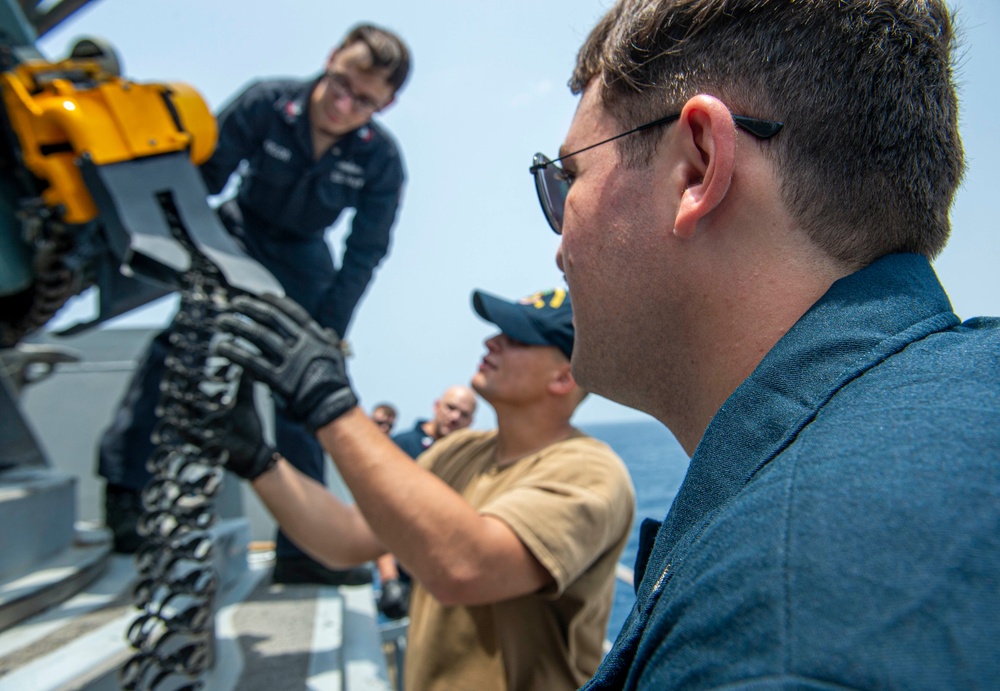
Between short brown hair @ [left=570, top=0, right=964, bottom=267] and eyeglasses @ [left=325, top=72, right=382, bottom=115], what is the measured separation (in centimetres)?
210

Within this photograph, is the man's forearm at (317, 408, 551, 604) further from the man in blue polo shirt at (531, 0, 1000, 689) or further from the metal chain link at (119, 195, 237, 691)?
the man in blue polo shirt at (531, 0, 1000, 689)

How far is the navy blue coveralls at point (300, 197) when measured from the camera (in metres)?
2.74

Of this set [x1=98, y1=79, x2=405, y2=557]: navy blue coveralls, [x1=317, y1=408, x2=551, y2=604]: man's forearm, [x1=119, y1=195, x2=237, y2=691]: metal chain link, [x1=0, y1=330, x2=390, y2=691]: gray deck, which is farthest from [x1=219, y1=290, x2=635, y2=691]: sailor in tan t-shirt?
[x1=98, y1=79, x2=405, y2=557]: navy blue coveralls

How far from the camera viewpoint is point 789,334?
2.06 feet

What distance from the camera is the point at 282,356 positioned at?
1447mm

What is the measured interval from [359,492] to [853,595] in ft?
3.63

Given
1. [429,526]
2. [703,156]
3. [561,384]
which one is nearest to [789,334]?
[703,156]

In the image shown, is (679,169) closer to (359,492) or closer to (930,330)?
(930,330)

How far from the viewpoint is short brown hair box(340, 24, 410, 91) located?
2643mm

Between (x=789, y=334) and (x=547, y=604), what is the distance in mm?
1057

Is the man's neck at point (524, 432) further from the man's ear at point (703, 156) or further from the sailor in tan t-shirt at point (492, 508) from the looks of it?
the man's ear at point (703, 156)

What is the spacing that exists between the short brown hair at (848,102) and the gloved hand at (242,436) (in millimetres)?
1205

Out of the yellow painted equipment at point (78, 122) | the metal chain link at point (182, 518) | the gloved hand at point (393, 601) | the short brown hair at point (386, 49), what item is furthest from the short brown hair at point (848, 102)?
the gloved hand at point (393, 601)

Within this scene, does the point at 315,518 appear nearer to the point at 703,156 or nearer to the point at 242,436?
the point at 242,436
